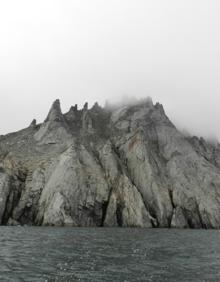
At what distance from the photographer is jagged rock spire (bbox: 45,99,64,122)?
160 meters

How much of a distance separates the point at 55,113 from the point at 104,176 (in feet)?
156

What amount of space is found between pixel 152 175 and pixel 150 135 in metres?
35.8

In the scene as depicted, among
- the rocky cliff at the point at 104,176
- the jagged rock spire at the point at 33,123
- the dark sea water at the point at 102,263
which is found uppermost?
the jagged rock spire at the point at 33,123

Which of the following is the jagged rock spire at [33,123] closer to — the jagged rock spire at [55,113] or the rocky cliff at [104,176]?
the rocky cliff at [104,176]

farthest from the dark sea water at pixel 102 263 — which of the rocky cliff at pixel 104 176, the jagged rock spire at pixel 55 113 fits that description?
the jagged rock spire at pixel 55 113

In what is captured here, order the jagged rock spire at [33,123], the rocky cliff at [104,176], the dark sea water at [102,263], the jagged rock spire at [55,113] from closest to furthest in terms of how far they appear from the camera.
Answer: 1. the dark sea water at [102,263]
2. the rocky cliff at [104,176]
3. the jagged rock spire at [55,113]
4. the jagged rock spire at [33,123]

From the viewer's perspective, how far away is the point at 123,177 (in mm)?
125125

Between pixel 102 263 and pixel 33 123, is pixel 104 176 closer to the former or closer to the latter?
pixel 33 123

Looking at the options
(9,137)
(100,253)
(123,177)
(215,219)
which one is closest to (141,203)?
(123,177)

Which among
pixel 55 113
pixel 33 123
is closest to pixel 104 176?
pixel 55 113

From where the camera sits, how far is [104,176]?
126188 millimetres

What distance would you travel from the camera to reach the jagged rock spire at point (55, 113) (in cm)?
15975

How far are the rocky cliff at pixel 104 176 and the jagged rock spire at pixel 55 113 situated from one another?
45 cm

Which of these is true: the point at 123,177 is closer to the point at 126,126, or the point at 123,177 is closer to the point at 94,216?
the point at 94,216
